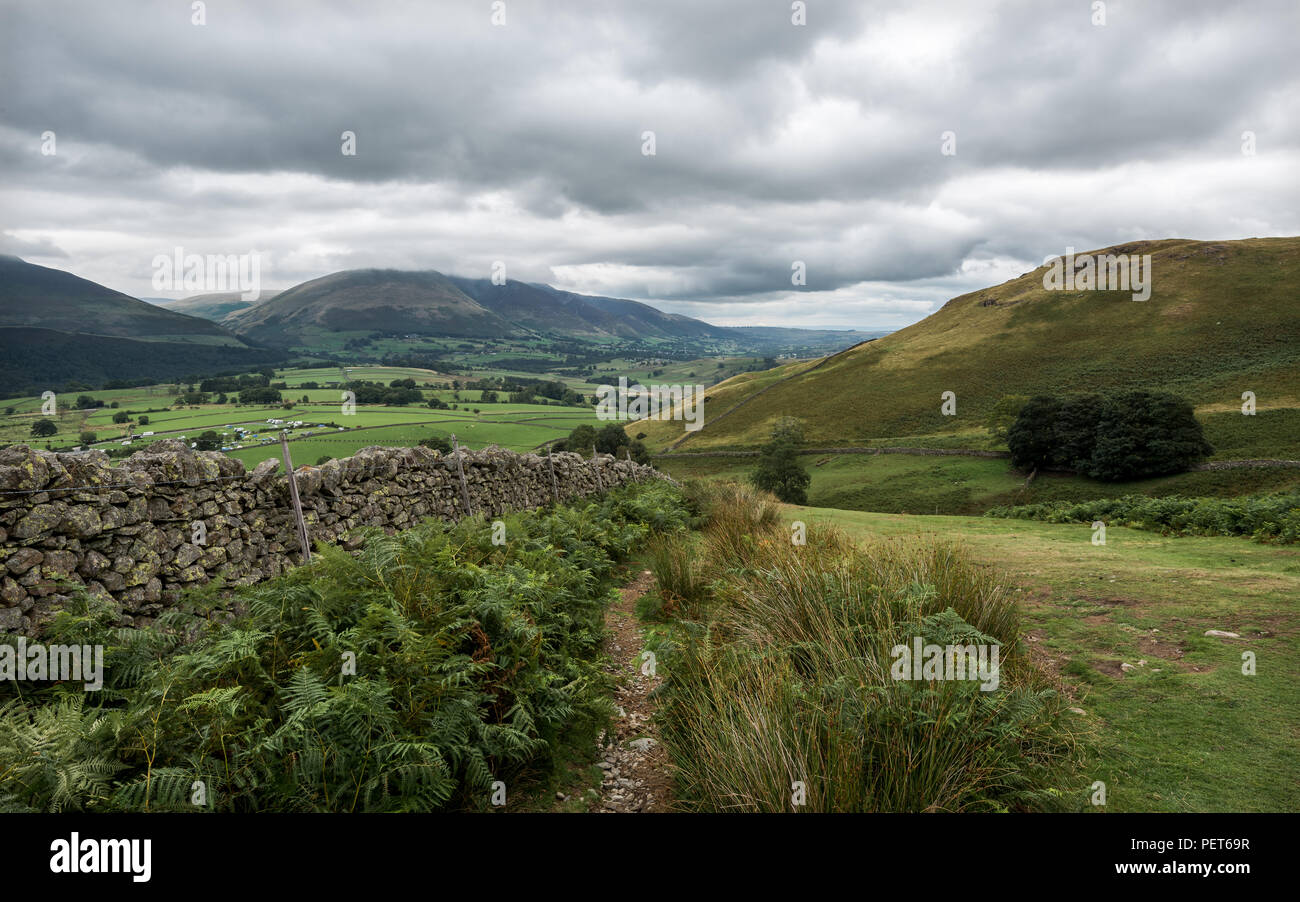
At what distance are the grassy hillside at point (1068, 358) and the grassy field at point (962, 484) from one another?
13.1 m

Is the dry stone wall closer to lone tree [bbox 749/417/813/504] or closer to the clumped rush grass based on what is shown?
the clumped rush grass

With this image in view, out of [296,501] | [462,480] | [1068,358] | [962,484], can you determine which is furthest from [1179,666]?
[1068,358]

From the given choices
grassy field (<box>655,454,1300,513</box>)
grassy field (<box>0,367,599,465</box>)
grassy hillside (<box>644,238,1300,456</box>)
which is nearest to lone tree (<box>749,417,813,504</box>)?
grassy field (<box>655,454,1300,513</box>)

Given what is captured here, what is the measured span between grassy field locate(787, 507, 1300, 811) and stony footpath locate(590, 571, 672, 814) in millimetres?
2906

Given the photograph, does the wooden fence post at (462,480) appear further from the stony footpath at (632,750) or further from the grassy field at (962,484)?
the grassy field at (962,484)

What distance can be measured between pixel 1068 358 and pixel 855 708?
96.8m

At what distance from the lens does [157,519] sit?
554 centimetres

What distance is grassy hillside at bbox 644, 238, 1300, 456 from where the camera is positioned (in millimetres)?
68125

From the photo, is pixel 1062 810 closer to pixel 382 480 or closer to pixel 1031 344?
pixel 382 480

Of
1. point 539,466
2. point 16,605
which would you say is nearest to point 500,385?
point 539,466

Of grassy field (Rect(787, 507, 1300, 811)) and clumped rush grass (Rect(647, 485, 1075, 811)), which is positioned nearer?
clumped rush grass (Rect(647, 485, 1075, 811))

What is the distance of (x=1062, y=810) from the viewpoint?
342 cm
